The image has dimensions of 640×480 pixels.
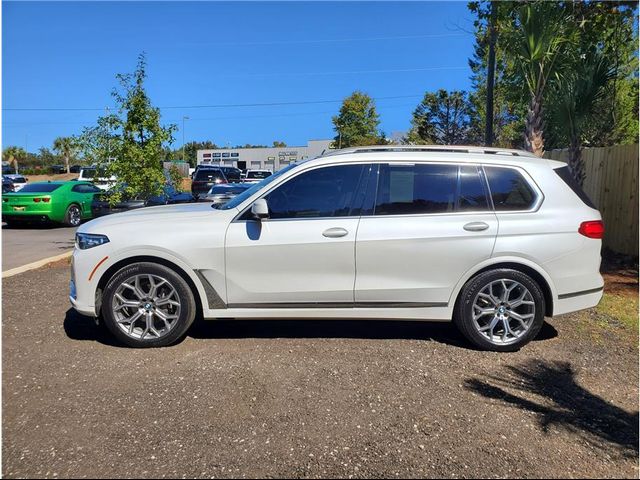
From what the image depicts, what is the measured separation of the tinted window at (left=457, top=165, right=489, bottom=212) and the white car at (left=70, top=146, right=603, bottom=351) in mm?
11

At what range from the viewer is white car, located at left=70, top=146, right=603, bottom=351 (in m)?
4.61

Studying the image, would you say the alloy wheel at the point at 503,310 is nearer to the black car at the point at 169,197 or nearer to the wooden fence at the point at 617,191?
the wooden fence at the point at 617,191

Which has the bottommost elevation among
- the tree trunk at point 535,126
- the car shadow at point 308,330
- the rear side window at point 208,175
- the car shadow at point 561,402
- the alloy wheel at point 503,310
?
the car shadow at point 561,402

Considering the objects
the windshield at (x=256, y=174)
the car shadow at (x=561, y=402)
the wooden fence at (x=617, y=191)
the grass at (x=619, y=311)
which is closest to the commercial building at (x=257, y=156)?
the windshield at (x=256, y=174)

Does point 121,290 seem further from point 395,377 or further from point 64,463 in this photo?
point 395,377

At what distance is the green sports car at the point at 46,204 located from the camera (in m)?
14.9

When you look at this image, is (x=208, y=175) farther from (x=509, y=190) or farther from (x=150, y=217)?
(x=509, y=190)

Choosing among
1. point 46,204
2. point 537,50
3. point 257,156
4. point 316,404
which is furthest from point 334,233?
point 257,156

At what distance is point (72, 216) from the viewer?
52.0 ft

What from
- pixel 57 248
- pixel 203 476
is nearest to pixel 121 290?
pixel 203 476

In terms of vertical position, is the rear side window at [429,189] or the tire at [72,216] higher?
the rear side window at [429,189]

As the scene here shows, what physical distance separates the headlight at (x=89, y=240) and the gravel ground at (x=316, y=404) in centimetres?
94

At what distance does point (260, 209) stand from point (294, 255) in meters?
0.51

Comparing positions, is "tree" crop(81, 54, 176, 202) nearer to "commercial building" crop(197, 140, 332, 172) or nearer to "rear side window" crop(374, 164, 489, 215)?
"rear side window" crop(374, 164, 489, 215)
